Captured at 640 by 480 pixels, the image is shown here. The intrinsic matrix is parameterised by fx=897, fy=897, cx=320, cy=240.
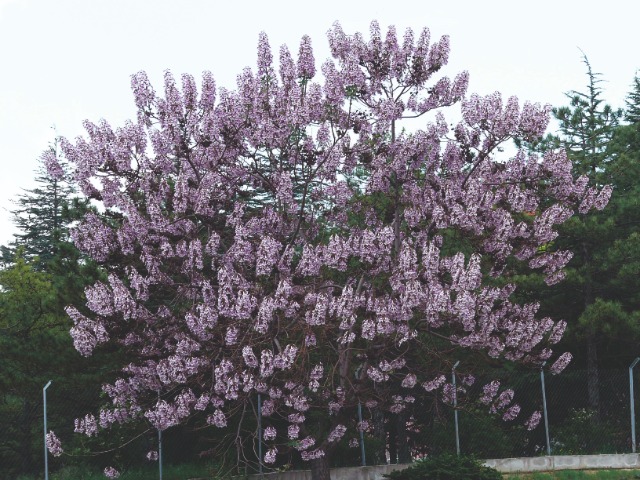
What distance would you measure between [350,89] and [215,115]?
9.46 ft

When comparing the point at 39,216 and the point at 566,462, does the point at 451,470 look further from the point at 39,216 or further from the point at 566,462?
the point at 39,216

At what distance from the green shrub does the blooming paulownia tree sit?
146cm

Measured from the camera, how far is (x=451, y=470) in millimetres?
14742

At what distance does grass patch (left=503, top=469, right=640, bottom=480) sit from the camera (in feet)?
59.6

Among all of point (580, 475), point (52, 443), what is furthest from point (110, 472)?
point (580, 475)

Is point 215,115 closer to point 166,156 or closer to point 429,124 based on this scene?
point 166,156

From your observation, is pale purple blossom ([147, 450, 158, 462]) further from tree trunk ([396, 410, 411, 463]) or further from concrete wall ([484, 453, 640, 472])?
concrete wall ([484, 453, 640, 472])

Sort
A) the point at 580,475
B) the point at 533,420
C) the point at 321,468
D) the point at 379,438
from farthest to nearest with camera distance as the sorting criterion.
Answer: the point at 379,438 → the point at 533,420 → the point at 580,475 → the point at 321,468

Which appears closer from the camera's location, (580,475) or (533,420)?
(580,475)

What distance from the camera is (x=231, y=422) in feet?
62.5

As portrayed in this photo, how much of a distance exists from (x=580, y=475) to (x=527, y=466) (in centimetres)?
112

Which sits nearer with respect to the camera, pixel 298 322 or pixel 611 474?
pixel 298 322

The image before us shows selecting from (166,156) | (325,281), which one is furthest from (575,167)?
(166,156)

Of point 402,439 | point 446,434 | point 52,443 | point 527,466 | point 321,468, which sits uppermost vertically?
point 52,443
